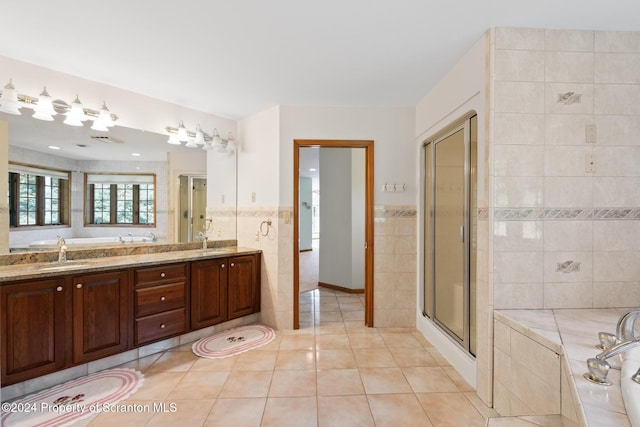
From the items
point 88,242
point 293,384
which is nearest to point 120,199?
point 88,242

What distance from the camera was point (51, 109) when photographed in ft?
7.77

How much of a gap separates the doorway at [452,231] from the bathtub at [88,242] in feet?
9.70

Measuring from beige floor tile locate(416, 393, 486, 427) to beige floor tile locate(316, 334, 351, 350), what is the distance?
0.90m

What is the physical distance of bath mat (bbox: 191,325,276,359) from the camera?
2627 mm

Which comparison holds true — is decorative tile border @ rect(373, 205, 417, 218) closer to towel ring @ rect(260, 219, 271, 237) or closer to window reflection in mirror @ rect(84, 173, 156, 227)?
towel ring @ rect(260, 219, 271, 237)

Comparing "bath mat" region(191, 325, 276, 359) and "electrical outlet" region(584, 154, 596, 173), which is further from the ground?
"electrical outlet" region(584, 154, 596, 173)

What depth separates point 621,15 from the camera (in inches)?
68.5

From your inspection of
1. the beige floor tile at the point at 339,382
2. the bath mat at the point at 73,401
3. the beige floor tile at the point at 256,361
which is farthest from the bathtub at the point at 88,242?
the beige floor tile at the point at 339,382

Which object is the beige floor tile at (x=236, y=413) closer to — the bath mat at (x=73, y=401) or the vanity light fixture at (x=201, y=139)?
the bath mat at (x=73, y=401)

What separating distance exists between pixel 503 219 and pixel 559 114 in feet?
2.56

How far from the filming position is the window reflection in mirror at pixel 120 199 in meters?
2.76

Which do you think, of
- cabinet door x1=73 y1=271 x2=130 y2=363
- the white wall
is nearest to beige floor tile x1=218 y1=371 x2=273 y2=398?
cabinet door x1=73 y1=271 x2=130 y2=363

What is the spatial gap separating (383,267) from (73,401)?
2.76m

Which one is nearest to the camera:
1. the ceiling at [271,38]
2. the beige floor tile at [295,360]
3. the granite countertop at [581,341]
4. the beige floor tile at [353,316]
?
the granite countertop at [581,341]
